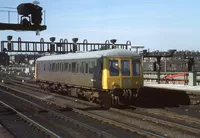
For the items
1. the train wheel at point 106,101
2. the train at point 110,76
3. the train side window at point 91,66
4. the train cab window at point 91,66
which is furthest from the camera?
the train side window at point 91,66

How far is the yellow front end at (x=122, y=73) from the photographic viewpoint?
16.8m

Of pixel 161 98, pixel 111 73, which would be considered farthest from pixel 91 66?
pixel 161 98

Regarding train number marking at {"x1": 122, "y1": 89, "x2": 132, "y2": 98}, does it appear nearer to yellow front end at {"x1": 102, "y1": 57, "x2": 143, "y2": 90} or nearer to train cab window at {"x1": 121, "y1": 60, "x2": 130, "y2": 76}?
yellow front end at {"x1": 102, "y1": 57, "x2": 143, "y2": 90}

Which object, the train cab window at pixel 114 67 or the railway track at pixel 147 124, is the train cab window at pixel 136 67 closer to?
the train cab window at pixel 114 67

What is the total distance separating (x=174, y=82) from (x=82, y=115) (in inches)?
567

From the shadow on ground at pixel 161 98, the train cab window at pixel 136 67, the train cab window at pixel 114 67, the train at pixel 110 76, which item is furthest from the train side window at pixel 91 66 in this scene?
the shadow on ground at pixel 161 98

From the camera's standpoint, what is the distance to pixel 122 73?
56.1 ft

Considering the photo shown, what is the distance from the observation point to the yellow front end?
16.8 m

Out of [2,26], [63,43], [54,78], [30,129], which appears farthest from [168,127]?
[63,43]

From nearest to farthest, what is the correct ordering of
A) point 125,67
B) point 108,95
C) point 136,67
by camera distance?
point 108,95 < point 125,67 < point 136,67

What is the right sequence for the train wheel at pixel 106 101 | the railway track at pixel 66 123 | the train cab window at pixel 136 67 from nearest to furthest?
1. the railway track at pixel 66 123
2. the train wheel at pixel 106 101
3. the train cab window at pixel 136 67

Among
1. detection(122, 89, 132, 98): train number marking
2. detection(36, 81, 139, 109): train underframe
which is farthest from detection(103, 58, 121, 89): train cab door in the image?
detection(122, 89, 132, 98): train number marking

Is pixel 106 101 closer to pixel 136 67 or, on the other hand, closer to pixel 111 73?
pixel 111 73

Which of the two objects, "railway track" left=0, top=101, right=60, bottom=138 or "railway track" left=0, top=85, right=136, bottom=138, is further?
"railway track" left=0, top=101, right=60, bottom=138
